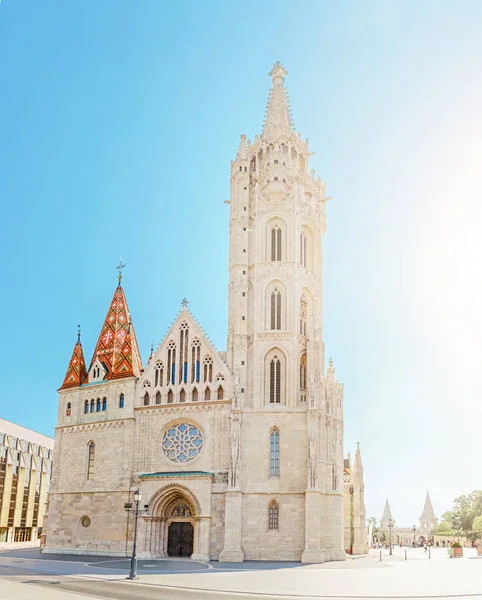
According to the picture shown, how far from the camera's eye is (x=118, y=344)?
5353cm

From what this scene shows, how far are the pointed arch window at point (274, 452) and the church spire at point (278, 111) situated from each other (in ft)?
78.0

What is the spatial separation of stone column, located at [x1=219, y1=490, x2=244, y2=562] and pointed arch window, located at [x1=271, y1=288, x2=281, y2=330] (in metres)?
12.2

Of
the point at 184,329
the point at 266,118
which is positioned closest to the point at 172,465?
the point at 184,329

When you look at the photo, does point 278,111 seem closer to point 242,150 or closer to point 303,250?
point 242,150

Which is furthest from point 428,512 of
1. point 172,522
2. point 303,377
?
point 172,522

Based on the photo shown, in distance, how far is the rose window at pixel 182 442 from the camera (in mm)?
46688

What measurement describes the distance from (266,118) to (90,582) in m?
40.7

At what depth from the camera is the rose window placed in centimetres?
4669

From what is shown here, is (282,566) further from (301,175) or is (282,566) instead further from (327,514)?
(301,175)

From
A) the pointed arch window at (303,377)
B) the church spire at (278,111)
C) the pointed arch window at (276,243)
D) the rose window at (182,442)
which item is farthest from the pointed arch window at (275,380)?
the church spire at (278,111)

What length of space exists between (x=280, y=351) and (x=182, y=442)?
30.6ft

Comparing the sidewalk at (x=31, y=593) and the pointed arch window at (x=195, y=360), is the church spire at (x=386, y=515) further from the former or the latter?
the sidewalk at (x=31, y=593)

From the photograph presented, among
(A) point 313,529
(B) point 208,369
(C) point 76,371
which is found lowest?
(A) point 313,529

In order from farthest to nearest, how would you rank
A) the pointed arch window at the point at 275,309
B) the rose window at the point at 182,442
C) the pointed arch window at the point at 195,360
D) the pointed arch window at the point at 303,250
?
1. the pointed arch window at the point at 303,250
2. the pointed arch window at the point at 275,309
3. the pointed arch window at the point at 195,360
4. the rose window at the point at 182,442
